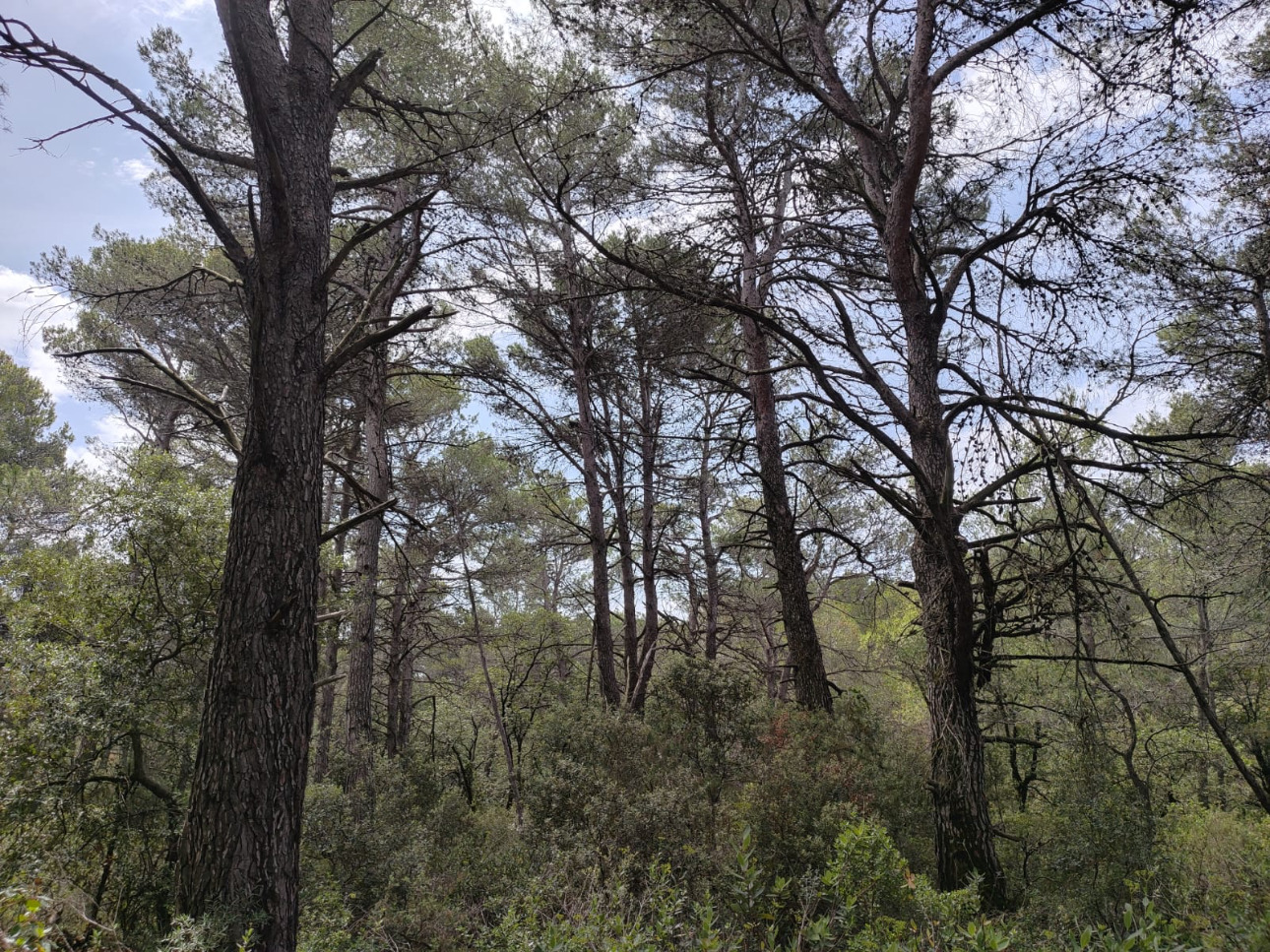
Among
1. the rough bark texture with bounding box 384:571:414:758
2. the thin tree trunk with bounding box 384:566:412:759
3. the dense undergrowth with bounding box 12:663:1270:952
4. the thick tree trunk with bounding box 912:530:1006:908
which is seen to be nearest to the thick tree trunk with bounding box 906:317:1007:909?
the thick tree trunk with bounding box 912:530:1006:908

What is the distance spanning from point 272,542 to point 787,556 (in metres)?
5.81

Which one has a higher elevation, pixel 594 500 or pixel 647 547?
pixel 594 500

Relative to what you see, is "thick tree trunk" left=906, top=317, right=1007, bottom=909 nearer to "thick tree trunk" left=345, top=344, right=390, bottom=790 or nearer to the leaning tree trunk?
the leaning tree trunk

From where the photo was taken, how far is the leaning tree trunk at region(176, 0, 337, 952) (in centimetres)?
293

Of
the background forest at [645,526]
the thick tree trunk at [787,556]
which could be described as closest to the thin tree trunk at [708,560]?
the background forest at [645,526]

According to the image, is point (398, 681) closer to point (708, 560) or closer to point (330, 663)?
point (330, 663)

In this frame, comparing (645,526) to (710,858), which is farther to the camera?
(645,526)

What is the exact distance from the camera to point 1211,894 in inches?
175

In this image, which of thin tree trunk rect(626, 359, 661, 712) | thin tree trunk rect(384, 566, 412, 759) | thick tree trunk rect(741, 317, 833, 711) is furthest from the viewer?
thin tree trunk rect(384, 566, 412, 759)

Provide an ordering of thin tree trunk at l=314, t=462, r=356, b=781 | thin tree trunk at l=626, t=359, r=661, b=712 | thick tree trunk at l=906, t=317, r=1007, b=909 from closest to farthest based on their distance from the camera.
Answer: thick tree trunk at l=906, t=317, r=1007, b=909
thin tree trunk at l=314, t=462, r=356, b=781
thin tree trunk at l=626, t=359, r=661, b=712

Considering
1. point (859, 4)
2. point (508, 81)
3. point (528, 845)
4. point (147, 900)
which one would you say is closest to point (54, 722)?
point (147, 900)

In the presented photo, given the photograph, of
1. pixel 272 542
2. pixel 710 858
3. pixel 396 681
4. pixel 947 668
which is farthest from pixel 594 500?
pixel 272 542

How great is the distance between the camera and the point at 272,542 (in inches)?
128

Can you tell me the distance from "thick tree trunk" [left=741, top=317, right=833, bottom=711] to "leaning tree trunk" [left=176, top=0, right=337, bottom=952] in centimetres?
487
